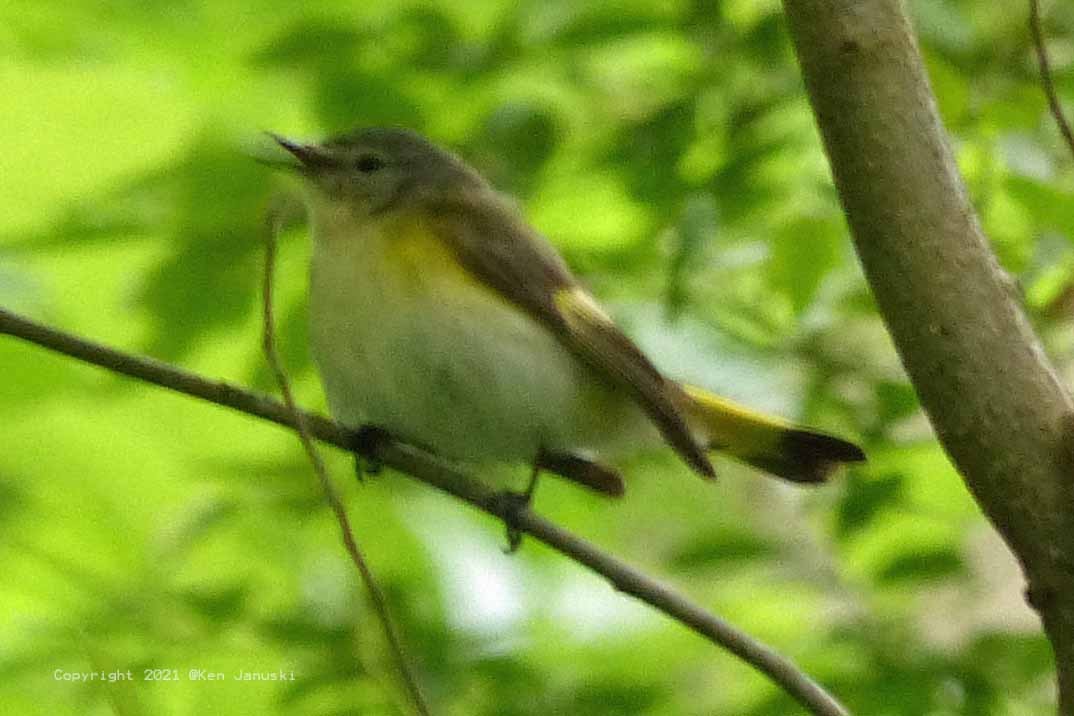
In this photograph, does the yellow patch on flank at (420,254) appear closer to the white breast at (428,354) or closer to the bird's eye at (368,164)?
the white breast at (428,354)

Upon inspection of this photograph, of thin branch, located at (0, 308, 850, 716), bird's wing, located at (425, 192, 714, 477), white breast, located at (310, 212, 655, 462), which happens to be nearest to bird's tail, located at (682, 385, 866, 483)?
bird's wing, located at (425, 192, 714, 477)

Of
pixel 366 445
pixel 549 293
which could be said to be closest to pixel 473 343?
pixel 549 293

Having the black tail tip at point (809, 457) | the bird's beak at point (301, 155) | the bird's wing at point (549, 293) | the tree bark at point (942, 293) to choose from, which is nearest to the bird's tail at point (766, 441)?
the black tail tip at point (809, 457)

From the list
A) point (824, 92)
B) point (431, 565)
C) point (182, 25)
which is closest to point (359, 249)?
point (431, 565)

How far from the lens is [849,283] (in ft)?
9.85

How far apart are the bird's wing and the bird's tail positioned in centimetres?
20

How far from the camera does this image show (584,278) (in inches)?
122

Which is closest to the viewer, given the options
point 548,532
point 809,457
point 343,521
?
point 343,521

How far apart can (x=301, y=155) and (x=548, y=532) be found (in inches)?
50.2

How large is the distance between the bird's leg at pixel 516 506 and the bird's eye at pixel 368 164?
28.9 inches

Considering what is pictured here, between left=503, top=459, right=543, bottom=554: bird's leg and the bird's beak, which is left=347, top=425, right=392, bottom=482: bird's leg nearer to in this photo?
left=503, top=459, right=543, bottom=554: bird's leg

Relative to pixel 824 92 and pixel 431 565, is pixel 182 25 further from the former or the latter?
pixel 824 92

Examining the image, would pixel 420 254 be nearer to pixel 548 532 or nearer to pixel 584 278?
pixel 584 278

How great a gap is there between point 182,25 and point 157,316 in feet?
3.09
